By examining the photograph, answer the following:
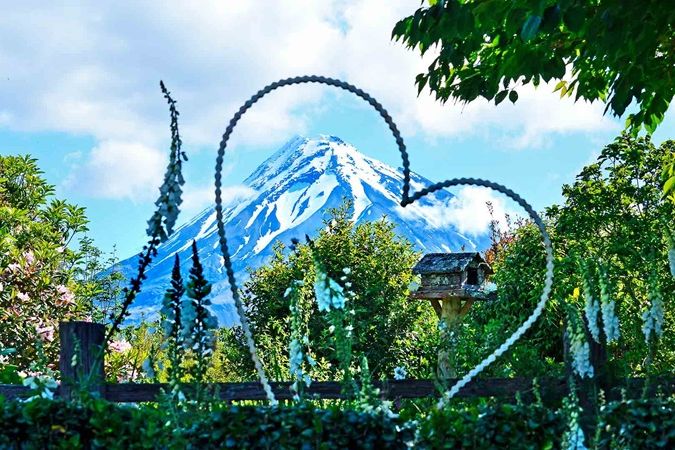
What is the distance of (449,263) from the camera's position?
10023 mm

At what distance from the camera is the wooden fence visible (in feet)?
17.7

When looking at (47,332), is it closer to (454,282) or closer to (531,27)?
(454,282)

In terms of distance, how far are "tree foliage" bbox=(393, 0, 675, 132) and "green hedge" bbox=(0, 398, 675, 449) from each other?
2.41 meters

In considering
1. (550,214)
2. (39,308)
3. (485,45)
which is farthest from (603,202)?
(39,308)

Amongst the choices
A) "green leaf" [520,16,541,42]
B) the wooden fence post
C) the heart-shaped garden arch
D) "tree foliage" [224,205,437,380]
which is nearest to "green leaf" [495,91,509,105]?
"green leaf" [520,16,541,42]

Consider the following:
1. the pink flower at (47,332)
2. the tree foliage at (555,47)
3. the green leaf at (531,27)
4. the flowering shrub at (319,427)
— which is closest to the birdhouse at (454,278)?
the tree foliage at (555,47)

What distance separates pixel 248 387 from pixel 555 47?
12.6 ft

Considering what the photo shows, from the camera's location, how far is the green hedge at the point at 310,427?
329 centimetres

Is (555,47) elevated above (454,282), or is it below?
above

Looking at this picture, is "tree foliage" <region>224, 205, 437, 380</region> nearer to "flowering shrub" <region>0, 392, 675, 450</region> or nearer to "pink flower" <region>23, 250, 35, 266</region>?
"pink flower" <region>23, 250, 35, 266</region>

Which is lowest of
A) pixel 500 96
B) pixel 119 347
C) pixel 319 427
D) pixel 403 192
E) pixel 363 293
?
pixel 319 427

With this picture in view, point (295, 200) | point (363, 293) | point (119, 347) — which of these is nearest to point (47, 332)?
point (119, 347)

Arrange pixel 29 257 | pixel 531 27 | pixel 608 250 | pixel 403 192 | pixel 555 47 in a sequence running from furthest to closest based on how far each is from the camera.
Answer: pixel 608 250
pixel 29 257
pixel 555 47
pixel 531 27
pixel 403 192

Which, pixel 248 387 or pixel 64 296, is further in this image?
pixel 64 296
